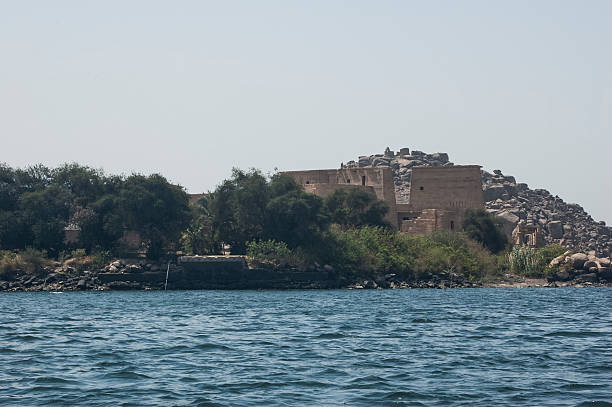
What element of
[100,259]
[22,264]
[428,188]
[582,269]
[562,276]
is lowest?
[562,276]

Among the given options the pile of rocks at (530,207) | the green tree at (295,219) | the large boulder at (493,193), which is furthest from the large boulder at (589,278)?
the large boulder at (493,193)

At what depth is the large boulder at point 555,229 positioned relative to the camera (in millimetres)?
95188

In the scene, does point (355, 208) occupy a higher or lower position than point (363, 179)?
lower

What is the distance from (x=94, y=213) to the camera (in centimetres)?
5506

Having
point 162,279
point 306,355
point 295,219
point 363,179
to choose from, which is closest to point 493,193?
point 363,179

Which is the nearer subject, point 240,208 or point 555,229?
point 240,208

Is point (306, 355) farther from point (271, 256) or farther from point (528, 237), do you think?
point (528, 237)

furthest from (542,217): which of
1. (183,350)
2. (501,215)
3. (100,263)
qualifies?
(183,350)

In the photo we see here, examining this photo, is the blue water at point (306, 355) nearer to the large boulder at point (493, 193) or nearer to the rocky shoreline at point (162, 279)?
the rocky shoreline at point (162, 279)

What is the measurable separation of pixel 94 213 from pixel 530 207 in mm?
63482

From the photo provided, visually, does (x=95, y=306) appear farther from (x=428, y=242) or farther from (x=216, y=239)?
(x=428, y=242)

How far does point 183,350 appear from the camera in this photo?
838 inches

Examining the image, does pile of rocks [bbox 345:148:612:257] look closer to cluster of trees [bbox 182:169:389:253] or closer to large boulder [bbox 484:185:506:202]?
large boulder [bbox 484:185:506:202]

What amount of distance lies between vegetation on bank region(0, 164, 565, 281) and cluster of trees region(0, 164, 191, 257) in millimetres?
62
